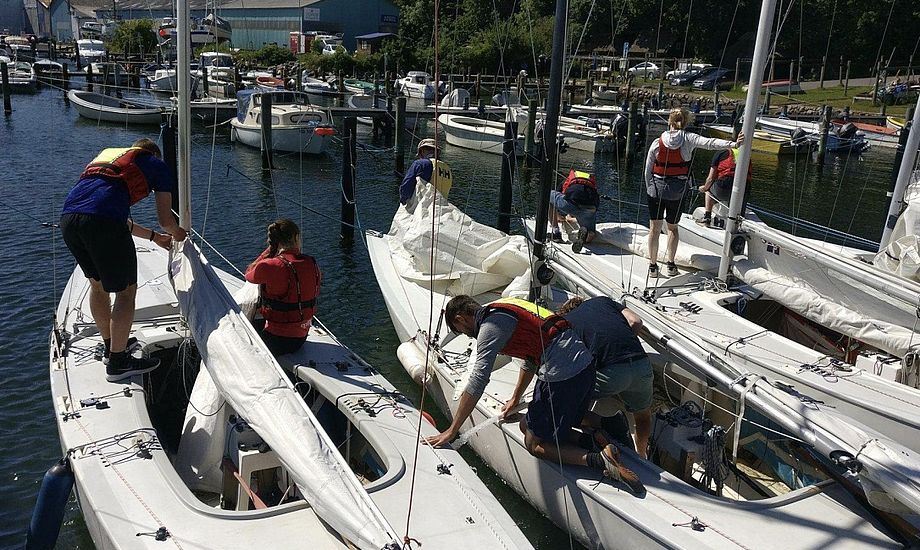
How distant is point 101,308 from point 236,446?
171 cm

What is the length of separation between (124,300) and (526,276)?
3.86m

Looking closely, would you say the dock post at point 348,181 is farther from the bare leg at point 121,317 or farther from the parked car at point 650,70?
the parked car at point 650,70


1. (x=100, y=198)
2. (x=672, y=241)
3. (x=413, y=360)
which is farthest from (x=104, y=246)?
(x=672, y=241)

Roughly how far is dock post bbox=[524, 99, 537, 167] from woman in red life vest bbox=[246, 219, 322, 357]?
41.8 feet

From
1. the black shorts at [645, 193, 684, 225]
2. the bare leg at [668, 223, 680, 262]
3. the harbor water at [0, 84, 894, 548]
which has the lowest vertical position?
the harbor water at [0, 84, 894, 548]

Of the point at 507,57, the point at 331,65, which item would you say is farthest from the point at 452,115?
the point at 331,65

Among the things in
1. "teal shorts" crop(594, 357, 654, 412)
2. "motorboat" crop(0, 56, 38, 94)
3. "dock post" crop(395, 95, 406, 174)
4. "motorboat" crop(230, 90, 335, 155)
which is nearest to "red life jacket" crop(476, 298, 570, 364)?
"teal shorts" crop(594, 357, 654, 412)

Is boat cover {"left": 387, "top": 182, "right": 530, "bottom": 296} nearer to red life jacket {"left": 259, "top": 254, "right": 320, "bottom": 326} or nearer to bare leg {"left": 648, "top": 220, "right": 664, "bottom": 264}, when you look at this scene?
bare leg {"left": 648, "top": 220, "right": 664, "bottom": 264}

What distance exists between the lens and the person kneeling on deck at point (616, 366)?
5.55 meters

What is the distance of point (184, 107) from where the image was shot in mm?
6215

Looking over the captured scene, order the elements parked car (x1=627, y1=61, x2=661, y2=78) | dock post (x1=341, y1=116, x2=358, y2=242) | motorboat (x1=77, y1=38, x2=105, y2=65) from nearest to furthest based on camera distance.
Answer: dock post (x1=341, y1=116, x2=358, y2=242)
parked car (x1=627, y1=61, x2=661, y2=78)
motorboat (x1=77, y1=38, x2=105, y2=65)

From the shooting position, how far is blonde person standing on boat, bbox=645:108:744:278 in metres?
8.45

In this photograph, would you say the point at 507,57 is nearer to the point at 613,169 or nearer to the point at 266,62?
the point at 266,62

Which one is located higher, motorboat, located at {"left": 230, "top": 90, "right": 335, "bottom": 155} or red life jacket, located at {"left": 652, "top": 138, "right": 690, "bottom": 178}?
red life jacket, located at {"left": 652, "top": 138, "right": 690, "bottom": 178}
